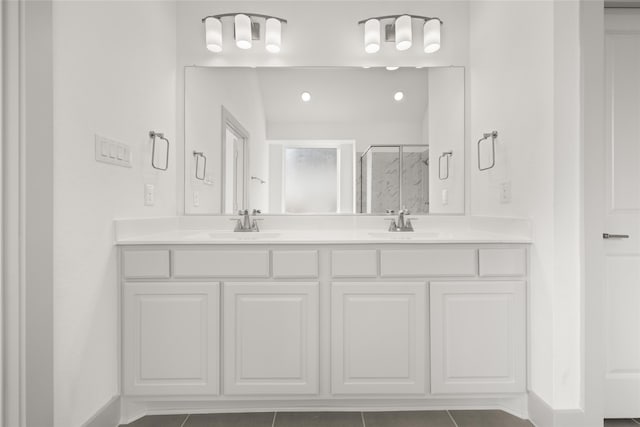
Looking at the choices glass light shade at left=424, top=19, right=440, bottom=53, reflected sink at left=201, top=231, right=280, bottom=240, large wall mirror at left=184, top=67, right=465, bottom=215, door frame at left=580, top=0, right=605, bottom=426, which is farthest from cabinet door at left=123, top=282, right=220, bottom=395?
glass light shade at left=424, top=19, right=440, bottom=53

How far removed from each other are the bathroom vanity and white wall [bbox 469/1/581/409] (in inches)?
4.4

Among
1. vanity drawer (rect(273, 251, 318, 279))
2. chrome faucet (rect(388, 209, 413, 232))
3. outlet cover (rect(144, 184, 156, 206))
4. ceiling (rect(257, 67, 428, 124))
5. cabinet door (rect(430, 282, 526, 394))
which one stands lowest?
cabinet door (rect(430, 282, 526, 394))

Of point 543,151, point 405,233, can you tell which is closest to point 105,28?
point 405,233

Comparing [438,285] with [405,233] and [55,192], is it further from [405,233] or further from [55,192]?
[55,192]

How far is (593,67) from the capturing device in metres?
1.58

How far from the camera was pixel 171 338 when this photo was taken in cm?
173

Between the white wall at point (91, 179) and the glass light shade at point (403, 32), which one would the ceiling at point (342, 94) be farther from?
the white wall at point (91, 179)

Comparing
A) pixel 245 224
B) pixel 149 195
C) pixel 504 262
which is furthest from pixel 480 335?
pixel 149 195

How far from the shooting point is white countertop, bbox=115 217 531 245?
175 cm

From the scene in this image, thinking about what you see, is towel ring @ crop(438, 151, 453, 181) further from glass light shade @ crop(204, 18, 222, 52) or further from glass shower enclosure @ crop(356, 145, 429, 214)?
glass light shade @ crop(204, 18, 222, 52)

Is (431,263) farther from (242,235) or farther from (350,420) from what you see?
(242,235)

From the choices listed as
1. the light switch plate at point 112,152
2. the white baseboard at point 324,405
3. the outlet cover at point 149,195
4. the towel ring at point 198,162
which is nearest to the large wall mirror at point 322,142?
the towel ring at point 198,162

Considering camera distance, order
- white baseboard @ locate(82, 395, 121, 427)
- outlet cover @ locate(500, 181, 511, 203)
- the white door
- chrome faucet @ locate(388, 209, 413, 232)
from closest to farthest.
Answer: white baseboard @ locate(82, 395, 121, 427) < the white door < outlet cover @ locate(500, 181, 511, 203) < chrome faucet @ locate(388, 209, 413, 232)

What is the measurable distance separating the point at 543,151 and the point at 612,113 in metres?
0.40
